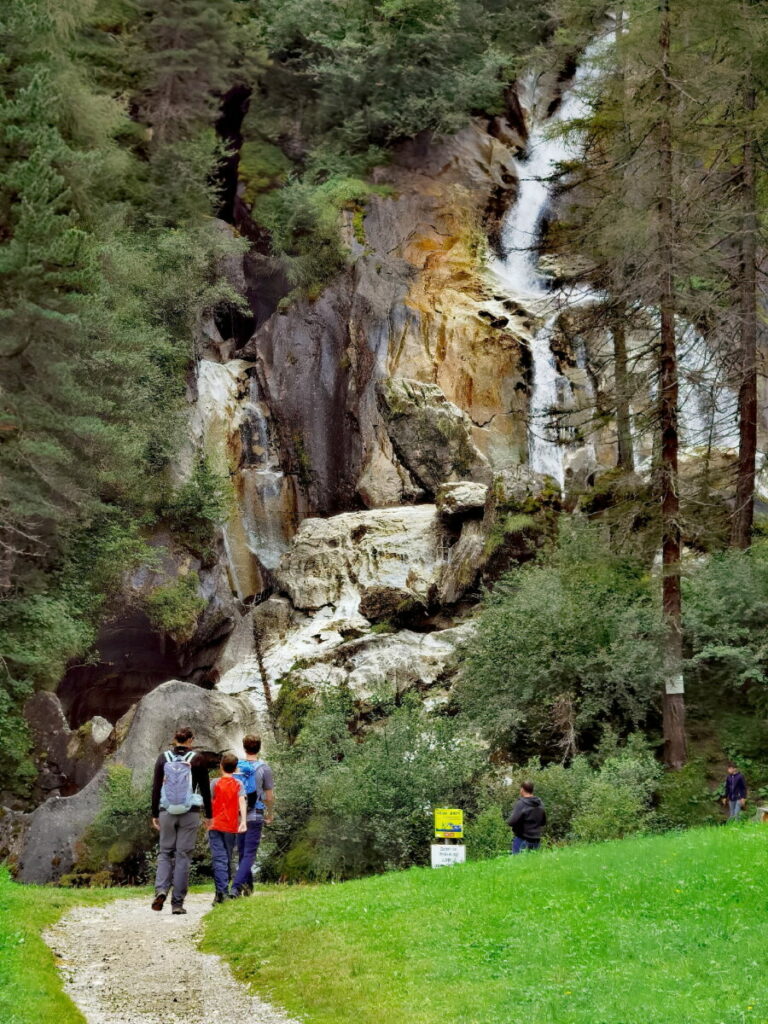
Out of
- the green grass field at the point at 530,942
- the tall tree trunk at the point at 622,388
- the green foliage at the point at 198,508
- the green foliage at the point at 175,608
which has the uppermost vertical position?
the tall tree trunk at the point at 622,388

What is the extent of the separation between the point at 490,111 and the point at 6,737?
31.2 m

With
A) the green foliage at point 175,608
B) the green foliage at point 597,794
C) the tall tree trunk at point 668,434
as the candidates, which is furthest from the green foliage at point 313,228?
the green foliage at point 597,794

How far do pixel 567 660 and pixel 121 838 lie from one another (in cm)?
942

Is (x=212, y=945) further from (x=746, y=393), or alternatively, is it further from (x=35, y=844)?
(x=746, y=393)

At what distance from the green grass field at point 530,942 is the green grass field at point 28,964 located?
160cm

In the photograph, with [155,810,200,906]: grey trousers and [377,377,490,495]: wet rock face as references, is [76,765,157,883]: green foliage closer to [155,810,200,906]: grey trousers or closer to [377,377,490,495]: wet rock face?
[155,810,200,906]: grey trousers

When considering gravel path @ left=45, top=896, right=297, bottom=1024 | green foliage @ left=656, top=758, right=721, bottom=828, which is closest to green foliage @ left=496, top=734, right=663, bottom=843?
green foliage @ left=656, top=758, right=721, bottom=828

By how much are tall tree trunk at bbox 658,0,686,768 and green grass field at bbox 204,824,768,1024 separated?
5.77 m

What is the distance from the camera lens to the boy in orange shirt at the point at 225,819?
11.9 m

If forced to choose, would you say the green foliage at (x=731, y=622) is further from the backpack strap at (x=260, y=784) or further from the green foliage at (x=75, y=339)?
the green foliage at (x=75, y=339)

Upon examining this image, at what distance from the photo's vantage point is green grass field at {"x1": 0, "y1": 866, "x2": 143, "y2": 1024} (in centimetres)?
696

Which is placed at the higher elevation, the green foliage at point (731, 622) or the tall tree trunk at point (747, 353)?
the tall tree trunk at point (747, 353)

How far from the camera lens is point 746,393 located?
23578 millimetres

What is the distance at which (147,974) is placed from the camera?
29.3 feet
